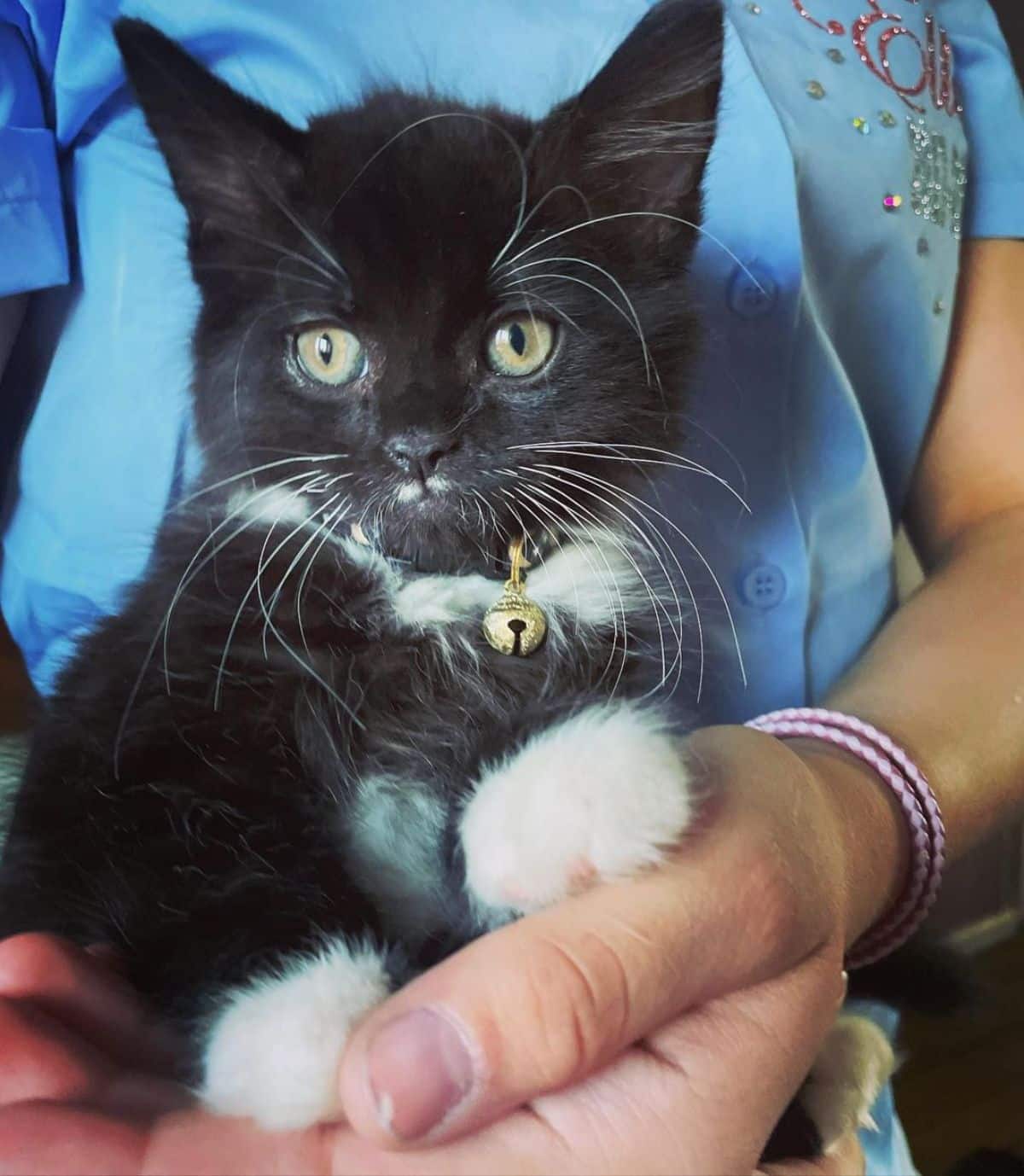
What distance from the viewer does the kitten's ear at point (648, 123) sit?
20.8 inches

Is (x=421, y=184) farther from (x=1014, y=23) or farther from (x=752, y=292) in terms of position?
(x=1014, y=23)

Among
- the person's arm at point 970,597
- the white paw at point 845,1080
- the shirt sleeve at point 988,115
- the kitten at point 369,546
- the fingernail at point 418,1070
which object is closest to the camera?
the fingernail at point 418,1070

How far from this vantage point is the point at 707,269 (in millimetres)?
620

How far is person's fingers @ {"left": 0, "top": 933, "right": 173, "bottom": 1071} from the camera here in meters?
0.44

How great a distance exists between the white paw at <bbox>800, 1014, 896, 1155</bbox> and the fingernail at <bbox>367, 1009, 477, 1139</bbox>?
298 millimetres

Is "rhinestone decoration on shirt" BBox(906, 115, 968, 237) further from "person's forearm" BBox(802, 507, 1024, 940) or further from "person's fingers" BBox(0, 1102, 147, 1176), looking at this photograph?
"person's fingers" BBox(0, 1102, 147, 1176)

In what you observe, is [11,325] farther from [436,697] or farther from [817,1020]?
[817,1020]

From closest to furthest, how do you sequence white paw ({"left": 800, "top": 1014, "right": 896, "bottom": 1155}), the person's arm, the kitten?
1. the kitten
2. white paw ({"left": 800, "top": 1014, "right": 896, "bottom": 1155})
3. the person's arm

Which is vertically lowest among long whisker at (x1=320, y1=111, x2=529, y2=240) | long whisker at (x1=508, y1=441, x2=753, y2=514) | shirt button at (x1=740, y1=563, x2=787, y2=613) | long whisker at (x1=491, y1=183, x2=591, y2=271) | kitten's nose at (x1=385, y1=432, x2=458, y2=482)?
shirt button at (x1=740, y1=563, x2=787, y2=613)

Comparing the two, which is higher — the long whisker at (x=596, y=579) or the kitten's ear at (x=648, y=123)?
the kitten's ear at (x=648, y=123)

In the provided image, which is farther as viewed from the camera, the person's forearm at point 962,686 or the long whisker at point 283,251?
the person's forearm at point 962,686

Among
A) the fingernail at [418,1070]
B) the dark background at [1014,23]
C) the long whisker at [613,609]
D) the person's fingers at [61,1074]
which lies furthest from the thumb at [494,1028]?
the dark background at [1014,23]

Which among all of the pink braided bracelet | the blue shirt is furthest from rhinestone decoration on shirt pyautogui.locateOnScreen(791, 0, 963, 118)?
the pink braided bracelet

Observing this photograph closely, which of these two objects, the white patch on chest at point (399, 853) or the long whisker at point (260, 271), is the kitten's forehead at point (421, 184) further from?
the white patch on chest at point (399, 853)
